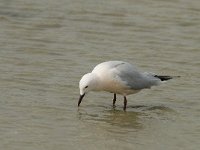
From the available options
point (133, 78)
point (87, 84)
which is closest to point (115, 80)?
point (133, 78)

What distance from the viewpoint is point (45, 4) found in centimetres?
1644

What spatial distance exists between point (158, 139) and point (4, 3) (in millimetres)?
8153

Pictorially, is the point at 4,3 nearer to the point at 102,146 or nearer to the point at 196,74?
the point at 196,74

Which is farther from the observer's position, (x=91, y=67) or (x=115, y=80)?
(x=91, y=67)

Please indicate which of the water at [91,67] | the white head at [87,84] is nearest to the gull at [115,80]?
the white head at [87,84]

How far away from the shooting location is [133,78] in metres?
10.7

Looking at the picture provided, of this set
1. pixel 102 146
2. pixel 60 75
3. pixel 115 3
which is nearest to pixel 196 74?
pixel 60 75

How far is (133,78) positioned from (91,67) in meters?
1.66

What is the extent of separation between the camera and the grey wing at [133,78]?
10578 millimetres

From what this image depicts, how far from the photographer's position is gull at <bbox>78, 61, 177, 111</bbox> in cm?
1039

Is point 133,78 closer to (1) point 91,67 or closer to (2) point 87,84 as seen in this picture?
(2) point 87,84

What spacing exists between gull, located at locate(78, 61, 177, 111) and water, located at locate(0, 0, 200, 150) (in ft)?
0.72

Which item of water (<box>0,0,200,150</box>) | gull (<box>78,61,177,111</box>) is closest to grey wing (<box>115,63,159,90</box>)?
gull (<box>78,61,177,111</box>)

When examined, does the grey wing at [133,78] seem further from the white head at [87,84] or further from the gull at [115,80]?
the white head at [87,84]
